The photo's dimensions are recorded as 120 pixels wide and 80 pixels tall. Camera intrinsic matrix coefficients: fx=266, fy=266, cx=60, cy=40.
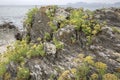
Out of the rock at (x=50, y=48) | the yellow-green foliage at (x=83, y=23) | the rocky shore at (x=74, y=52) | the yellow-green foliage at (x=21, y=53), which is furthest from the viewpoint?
the yellow-green foliage at (x=21, y=53)

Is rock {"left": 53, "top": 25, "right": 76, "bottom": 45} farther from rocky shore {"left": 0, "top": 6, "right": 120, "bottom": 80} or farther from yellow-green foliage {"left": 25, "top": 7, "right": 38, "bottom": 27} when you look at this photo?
yellow-green foliage {"left": 25, "top": 7, "right": 38, "bottom": 27}

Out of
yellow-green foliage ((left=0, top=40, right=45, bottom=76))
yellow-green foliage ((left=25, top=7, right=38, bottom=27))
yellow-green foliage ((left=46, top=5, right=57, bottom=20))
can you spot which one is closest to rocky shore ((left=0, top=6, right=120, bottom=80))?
yellow-green foliage ((left=0, top=40, right=45, bottom=76))

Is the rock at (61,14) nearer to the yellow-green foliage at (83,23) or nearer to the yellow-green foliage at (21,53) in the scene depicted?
the yellow-green foliage at (83,23)

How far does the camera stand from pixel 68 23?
13727 mm

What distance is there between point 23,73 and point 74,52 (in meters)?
2.64

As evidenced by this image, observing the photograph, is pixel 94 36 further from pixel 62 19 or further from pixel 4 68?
pixel 4 68

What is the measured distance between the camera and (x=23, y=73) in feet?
41.8

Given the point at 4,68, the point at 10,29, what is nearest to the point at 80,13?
the point at 4,68

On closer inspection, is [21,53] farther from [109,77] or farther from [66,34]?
[109,77]

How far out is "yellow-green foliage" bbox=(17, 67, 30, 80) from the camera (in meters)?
12.7

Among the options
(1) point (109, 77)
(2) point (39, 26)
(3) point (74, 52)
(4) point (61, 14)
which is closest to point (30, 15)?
(2) point (39, 26)

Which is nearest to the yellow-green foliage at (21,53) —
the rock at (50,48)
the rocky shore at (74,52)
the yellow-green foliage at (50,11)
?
the rocky shore at (74,52)

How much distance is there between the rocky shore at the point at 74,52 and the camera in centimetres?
1097

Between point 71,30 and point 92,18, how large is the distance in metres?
1.35
